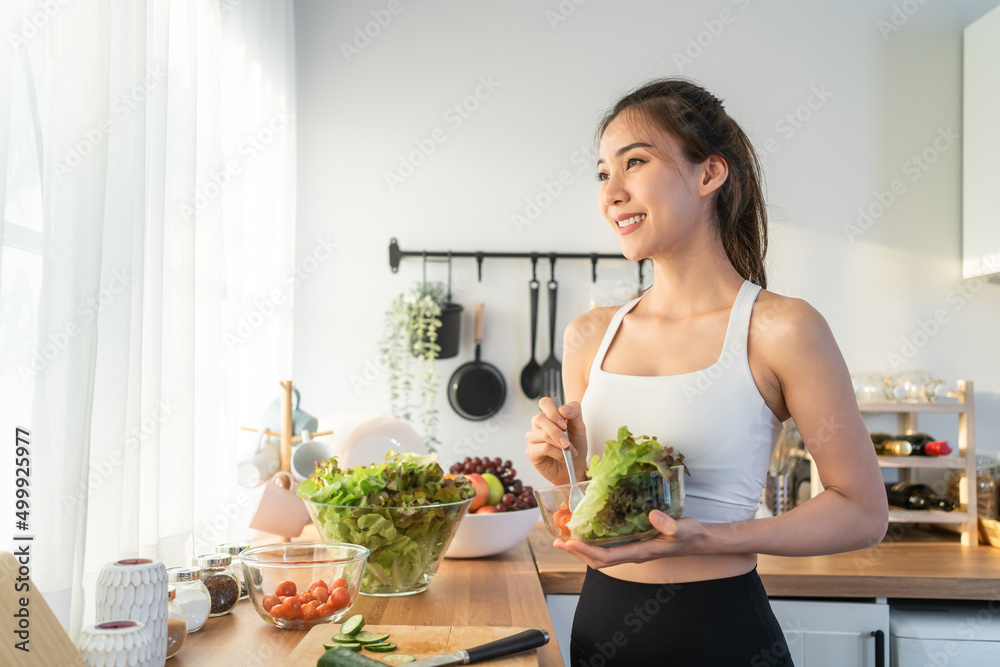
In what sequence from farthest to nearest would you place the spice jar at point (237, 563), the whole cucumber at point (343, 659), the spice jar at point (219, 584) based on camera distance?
1. the spice jar at point (237, 563)
2. the spice jar at point (219, 584)
3. the whole cucumber at point (343, 659)

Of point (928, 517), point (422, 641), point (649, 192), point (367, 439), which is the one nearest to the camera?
point (422, 641)

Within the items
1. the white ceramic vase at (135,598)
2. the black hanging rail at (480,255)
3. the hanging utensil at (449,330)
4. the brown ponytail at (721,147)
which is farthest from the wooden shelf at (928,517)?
the white ceramic vase at (135,598)

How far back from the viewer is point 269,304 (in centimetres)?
207

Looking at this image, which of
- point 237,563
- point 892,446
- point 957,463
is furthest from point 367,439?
point 957,463

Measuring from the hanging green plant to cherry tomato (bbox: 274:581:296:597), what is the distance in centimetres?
118

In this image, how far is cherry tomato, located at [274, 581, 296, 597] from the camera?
109 centimetres

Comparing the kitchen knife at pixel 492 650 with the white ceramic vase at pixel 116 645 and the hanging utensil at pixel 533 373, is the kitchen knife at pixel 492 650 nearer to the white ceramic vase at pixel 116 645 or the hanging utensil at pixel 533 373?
the white ceramic vase at pixel 116 645

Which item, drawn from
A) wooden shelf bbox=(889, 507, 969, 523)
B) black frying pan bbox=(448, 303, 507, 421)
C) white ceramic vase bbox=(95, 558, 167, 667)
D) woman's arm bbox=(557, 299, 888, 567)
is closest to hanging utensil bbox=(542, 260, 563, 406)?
black frying pan bbox=(448, 303, 507, 421)

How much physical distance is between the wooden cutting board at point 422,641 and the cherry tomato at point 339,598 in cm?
13

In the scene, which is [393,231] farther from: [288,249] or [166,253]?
[166,253]

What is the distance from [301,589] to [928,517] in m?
1.65

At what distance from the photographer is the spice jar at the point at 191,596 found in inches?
42.1

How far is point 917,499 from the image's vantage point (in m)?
2.04

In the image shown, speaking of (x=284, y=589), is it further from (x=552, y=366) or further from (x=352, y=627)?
(x=552, y=366)
